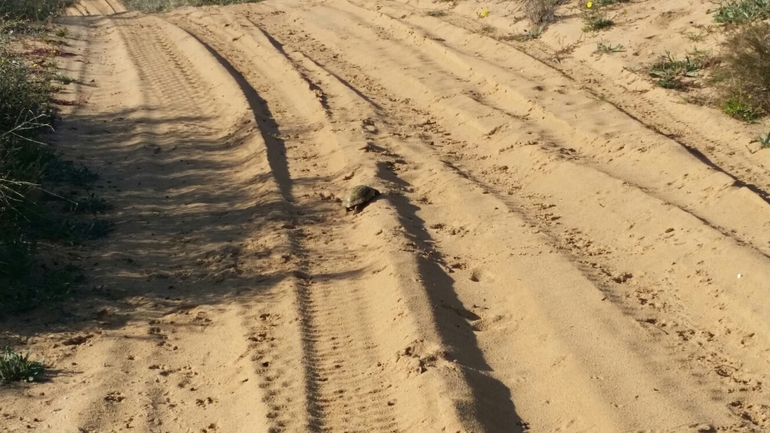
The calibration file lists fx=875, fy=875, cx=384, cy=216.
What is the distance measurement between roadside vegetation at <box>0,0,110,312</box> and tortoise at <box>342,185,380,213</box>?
181 centimetres

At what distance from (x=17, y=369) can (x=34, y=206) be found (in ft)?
6.90

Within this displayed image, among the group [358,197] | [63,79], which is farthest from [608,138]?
[63,79]

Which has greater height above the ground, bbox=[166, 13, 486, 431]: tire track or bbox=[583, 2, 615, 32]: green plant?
bbox=[583, 2, 615, 32]: green plant

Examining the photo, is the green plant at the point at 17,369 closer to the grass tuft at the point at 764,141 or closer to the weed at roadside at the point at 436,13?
the grass tuft at the point at 764,141

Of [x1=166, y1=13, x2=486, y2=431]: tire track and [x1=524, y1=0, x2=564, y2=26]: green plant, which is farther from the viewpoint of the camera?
[x1=524, y1=0, x2=564, y2=26]: green plant

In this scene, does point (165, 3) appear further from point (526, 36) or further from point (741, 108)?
point (741, 108)

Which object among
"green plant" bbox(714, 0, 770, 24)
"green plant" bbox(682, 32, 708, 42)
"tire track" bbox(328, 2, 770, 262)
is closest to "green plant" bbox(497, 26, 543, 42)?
"tire track" bbox(328, 2, 770, 262)

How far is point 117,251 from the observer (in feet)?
20.2

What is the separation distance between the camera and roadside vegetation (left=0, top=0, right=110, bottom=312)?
5.51m

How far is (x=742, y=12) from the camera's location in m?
9.31

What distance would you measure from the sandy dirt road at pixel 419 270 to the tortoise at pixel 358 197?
0.17 m

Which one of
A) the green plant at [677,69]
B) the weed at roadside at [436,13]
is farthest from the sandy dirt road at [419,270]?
the weed at roadside at [436,13]

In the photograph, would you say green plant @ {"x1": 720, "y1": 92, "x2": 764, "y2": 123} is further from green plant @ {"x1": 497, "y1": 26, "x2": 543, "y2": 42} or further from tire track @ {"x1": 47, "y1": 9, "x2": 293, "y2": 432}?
tire track @ {"x1": 47, "y1": 9, "x2": 293, "y2": 432}

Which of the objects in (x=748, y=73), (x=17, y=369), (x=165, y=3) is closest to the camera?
(x=17, y=369)
